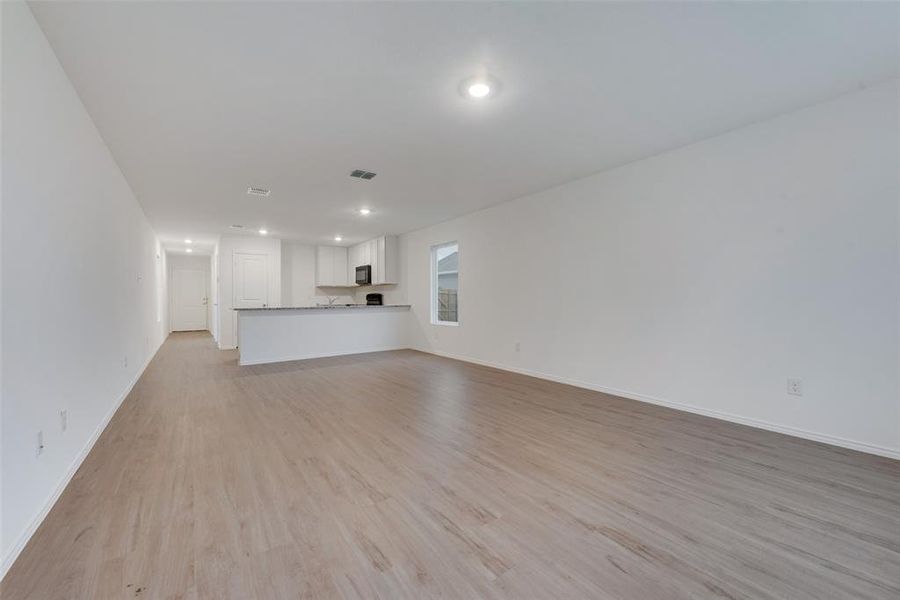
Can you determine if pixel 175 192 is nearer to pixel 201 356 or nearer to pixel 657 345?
pixel 201 356

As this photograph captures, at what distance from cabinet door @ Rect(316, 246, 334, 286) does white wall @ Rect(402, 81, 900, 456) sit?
6.20 metres

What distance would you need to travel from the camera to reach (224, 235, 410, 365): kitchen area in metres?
5.99

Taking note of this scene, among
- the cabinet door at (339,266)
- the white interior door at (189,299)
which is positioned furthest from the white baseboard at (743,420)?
the white interior door at (189,299)

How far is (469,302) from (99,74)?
15.1ft

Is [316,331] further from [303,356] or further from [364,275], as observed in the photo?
[364,275]

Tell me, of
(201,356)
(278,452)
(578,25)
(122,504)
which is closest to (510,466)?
(278,452)

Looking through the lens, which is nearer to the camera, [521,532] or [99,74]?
[521,532]

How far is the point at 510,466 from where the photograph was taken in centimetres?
223

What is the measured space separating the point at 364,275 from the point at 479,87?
6.44 m

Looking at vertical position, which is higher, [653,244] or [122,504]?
[653,244]

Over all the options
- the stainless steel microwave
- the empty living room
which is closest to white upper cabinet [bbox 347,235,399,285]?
the stainless steel microwave

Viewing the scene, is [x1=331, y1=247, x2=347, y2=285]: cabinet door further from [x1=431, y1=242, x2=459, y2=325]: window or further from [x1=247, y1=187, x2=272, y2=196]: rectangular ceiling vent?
[x1=247, y1=187, x2=272, y2=196]: rectangular ceiling vent

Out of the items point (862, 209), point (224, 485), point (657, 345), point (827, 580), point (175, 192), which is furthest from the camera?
point (175, 192)

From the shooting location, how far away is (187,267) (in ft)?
36.0
